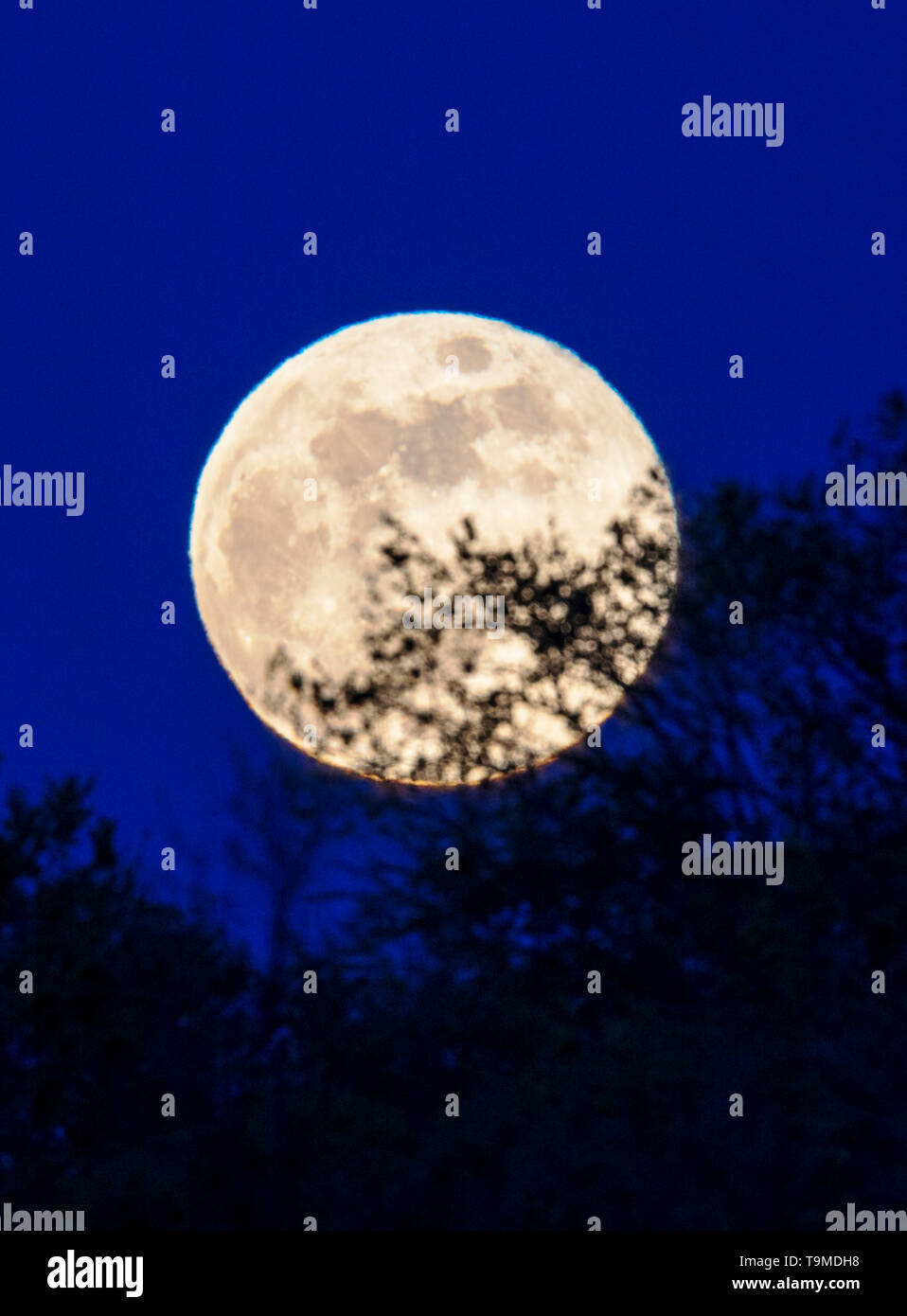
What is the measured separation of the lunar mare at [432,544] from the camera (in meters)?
18.6

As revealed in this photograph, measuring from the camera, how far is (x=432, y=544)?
61.7 feet

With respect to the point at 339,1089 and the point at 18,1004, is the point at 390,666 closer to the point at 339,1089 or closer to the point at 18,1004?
the point at 339,1089

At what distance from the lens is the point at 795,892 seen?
54.4ft

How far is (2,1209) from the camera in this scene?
20.8 meters

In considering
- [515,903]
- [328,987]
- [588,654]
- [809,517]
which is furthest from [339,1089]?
[809,517]

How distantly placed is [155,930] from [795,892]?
34.8 ft

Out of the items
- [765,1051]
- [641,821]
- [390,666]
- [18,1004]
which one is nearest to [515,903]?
[641,821]

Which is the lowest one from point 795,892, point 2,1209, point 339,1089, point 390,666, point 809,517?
point 2,1209

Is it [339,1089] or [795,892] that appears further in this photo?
[339,1089]

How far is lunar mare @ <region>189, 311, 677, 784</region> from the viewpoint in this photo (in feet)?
61.1

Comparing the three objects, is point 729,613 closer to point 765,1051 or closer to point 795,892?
point 795,892
